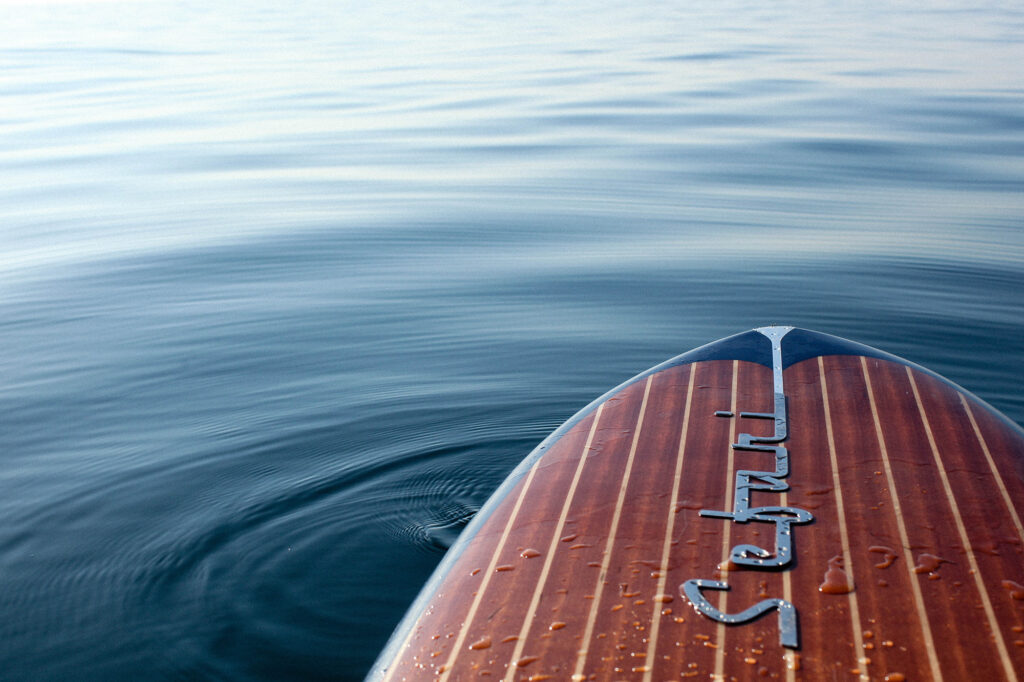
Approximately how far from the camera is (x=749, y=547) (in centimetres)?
267

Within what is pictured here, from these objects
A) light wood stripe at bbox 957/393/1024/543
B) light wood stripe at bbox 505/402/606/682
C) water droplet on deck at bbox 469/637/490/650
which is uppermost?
light wood stripe at bbox 957/393/1024/543

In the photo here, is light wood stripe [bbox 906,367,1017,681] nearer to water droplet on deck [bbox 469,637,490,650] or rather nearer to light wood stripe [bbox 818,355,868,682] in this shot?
light wood stripe [bbox 818,355,868,682]

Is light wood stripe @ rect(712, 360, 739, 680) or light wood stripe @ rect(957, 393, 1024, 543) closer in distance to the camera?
light wood stripe @ rect(712, 360, 739, 680)

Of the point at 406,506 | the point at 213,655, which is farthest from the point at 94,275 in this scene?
the point at 213,655

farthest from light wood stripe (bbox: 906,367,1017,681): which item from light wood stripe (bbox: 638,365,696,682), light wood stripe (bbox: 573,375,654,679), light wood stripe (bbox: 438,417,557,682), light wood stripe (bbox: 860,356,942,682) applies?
light wood stripe (bbox: 438,417,557,682)

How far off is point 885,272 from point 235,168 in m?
6.60

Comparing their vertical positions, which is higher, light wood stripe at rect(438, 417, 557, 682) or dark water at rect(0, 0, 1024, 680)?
dark water at rect(0, 0, 1024, 680)

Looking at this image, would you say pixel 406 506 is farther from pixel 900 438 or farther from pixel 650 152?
pixel 650 152

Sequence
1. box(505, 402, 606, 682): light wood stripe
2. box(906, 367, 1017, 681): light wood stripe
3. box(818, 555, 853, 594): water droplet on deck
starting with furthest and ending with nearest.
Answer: box(818, 555, 853, 594): water droplet on deck → box(505, 402, 606, 682): light wood stripe → box(906, 367, 1017, 681): light wood stripe

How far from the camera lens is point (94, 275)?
7.02 metres

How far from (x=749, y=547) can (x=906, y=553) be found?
0.41 m

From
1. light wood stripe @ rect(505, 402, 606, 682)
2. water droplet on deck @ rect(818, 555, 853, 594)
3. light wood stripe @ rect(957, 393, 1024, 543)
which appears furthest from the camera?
light wood stripe @ rect(957, 393, 1024, 543)

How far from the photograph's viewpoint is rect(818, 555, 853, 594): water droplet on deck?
2.50 m

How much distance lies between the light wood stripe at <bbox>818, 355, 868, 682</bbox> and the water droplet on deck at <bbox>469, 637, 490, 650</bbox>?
2.83 feet
